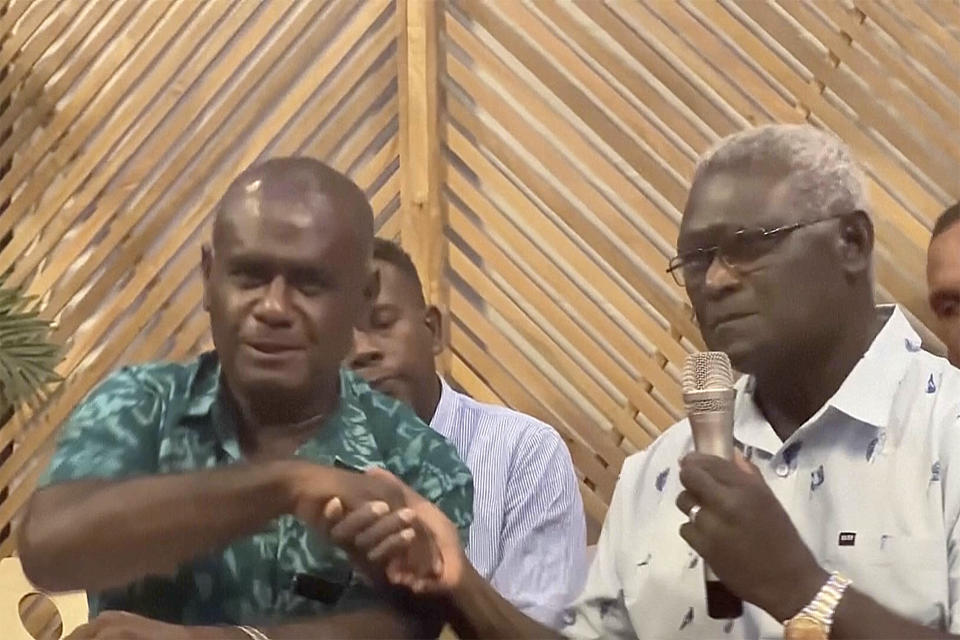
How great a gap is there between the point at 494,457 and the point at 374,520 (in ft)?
2.91

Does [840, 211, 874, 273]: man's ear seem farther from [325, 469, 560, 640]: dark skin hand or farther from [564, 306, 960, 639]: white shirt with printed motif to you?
[325, 469, 560, 640]: dark skin hand

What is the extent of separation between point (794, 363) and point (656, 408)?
1.10 metres

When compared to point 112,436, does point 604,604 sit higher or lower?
lower

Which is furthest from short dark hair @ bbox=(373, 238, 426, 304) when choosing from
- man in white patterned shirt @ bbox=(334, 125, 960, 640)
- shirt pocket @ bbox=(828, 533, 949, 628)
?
shirt pocket @ bbox=(828, 533, 949, 628)

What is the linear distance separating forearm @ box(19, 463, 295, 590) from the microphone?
300 millimetres

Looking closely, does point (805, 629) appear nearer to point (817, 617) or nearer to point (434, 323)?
point (817, 617)

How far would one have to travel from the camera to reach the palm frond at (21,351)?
87.4 inches

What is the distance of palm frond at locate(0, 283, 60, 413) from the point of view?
2.22 metres

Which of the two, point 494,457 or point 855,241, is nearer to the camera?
point 855,241

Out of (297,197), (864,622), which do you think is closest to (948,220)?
(864,622)

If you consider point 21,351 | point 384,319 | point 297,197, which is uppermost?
point 297,197

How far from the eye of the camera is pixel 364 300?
1028 millimetres

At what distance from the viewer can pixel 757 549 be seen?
895 millimetres

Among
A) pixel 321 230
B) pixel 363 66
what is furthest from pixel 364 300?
pixel 363 66
